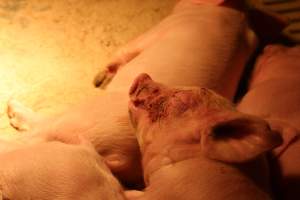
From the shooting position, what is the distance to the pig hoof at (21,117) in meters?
2.31

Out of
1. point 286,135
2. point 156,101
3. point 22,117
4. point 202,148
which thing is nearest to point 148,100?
point 156,101

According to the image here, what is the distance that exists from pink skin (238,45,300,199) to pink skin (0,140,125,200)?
0.70 metres

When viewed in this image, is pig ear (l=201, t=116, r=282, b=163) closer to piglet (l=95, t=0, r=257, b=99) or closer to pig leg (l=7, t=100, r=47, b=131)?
piglet (l=95, t=0, r=257, b=99)

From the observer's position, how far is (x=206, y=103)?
1.64 meters

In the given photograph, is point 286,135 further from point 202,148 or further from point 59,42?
point 59,42

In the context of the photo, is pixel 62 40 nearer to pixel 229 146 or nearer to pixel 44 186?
pixel 44 186

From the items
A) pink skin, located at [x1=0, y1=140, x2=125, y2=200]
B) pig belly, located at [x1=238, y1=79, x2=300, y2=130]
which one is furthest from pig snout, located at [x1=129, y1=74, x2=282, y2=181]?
pig belly, located at [x1=238, y1=79, x2=300, y2=130]

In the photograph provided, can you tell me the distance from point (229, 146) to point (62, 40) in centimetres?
179

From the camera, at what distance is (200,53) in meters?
2.32

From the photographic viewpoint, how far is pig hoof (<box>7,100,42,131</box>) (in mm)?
2308

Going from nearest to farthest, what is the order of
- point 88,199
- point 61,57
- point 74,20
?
point 88,199, point 61,57, point 74,20

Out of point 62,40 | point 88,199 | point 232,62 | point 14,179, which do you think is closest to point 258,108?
point 232,62

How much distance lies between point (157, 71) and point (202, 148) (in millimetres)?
800

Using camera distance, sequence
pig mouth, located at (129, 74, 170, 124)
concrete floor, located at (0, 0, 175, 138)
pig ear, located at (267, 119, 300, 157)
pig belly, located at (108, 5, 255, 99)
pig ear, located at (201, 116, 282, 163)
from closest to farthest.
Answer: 1. pig ear, located at (201, 116, 282, 163)
2. pig mouth, located at (129, 74, 170, 124)
3. pig ear, located at (267, 119, 300, 157)
4. pig belly, located at (108, 5, 255, 99)
5. concrete floor, located at (0, 0, 175, 138)
